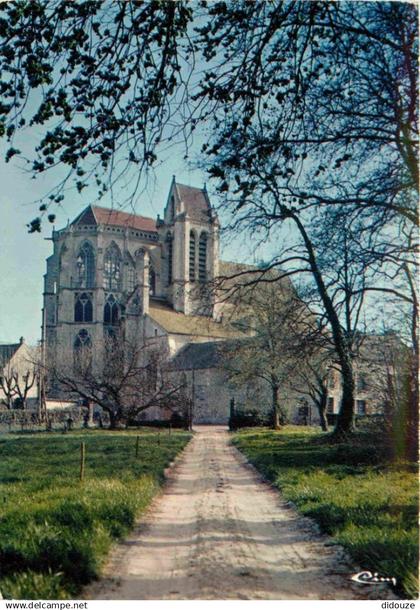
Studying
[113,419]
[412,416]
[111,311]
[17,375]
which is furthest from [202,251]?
[412,416]

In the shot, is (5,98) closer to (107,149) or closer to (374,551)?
(107,149)

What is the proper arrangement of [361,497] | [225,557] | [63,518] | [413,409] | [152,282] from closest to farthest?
[225,557] → [63,518] → [361,497] → [413,409] → [152,282]

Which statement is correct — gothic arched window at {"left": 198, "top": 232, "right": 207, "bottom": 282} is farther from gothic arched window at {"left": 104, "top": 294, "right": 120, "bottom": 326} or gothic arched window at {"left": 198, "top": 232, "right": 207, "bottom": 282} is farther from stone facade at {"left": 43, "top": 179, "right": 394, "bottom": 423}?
gothic arched window at {"left": 104, "top": 294, "right": 120, "bottom": 326}

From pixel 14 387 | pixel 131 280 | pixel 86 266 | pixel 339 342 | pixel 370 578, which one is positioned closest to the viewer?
pixel 370 578

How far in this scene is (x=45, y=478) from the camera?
11109mm

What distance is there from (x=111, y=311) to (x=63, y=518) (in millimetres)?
51181

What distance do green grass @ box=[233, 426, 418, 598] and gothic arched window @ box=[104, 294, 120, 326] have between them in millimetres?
40939

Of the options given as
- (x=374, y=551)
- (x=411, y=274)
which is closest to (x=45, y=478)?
(x=374, y=551)

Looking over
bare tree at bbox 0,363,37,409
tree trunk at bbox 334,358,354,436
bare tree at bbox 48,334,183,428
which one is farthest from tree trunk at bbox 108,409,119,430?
tree trunk at bbox 334,358,354,436

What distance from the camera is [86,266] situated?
51.0 m

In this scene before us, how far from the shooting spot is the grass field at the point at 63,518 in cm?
511

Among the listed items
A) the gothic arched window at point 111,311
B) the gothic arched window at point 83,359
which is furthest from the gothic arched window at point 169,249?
the gothic arched window at point 83,359

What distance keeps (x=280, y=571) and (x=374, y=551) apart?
0.91m

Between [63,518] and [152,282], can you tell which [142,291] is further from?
[63,518]
